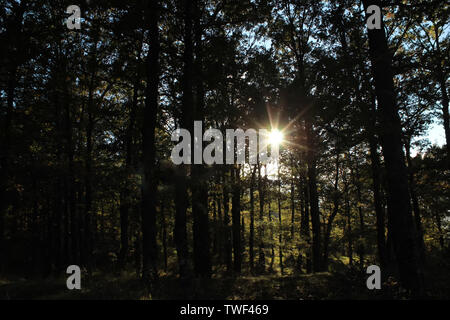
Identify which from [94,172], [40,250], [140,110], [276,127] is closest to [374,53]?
[276,127]

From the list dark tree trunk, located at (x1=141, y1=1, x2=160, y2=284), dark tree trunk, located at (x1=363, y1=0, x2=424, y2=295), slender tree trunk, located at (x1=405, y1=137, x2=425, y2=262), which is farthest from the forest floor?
slender tree trunk, located at (x1=405, y1=137, x2=425, y2=262)

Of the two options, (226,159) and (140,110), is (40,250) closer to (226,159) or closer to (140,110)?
(140,110)

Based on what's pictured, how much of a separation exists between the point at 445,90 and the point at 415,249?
45.9 ft

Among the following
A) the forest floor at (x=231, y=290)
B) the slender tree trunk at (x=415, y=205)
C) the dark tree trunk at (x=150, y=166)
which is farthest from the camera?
the slender tree trunk at (x=415, y=205)

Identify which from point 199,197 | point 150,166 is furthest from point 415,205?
point 150,166

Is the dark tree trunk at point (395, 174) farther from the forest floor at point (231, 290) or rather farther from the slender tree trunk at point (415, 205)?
the slender tree trunk at point (415, 205)

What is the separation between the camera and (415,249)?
7.77 meters

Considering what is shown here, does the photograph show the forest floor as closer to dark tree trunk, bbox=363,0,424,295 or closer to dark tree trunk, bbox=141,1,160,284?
dark tree trunk, bbox=363,0,424,295

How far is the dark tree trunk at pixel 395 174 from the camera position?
25.1 feet

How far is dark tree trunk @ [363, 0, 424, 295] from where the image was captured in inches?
301

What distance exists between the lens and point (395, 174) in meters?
8.25

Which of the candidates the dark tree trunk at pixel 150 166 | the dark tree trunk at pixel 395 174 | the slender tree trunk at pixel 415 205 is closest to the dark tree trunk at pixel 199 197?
the dark tree trunk at pixel 150 166

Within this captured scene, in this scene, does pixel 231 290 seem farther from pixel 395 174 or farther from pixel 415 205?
pixel 415 205
